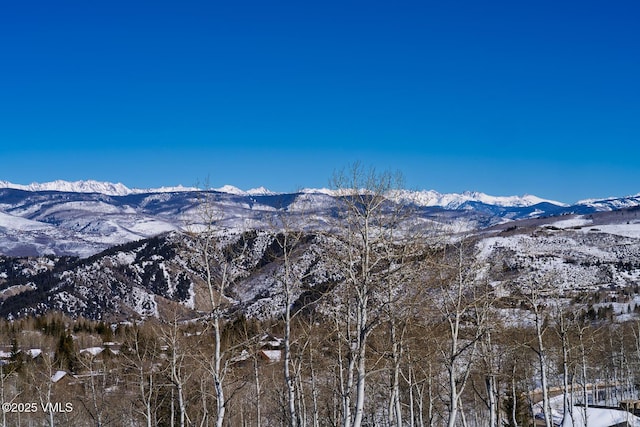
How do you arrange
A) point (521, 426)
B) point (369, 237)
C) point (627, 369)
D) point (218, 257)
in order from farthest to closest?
1. point (627, 369)
2. point (521, 426)
3. point (218, 257)
4. point (369, 237)

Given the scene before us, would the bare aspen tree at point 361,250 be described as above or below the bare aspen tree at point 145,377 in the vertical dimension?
above

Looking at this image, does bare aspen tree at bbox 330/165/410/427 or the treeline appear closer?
bare aspen tree at bbox 330/165/410/427

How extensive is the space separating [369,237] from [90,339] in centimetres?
12891

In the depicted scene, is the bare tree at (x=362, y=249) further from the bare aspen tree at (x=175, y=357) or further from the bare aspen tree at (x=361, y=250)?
the bare aspen tree at (x=175, y=357)

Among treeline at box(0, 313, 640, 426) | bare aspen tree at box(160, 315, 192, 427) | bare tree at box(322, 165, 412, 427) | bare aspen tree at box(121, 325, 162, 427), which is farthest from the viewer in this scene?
bare aspen tree at box(121, 325, 162, 427)

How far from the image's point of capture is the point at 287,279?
24.7m

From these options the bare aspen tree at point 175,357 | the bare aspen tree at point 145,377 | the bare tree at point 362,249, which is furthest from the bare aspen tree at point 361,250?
the bare aspen tree at point 145,377

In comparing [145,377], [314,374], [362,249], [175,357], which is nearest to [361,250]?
[362,249]

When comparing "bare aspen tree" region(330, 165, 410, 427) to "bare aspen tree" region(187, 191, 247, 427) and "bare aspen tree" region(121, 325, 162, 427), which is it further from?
"bare aspen tree" region(121, 325, 162, 427)

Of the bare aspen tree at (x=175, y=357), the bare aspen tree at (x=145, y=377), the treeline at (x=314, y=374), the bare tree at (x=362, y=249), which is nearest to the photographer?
the bare tree at (x=362, y=249)

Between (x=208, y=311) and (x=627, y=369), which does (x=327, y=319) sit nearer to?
(x=208, y=311)

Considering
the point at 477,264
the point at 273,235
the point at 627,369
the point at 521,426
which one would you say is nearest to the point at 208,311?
the point at 273,235

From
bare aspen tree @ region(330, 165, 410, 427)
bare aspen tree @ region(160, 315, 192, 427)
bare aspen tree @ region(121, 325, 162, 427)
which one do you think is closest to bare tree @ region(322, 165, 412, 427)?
bare aspen tree @ region(330, 165, 410, 427)

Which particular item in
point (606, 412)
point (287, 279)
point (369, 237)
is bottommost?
point (606, 412)
